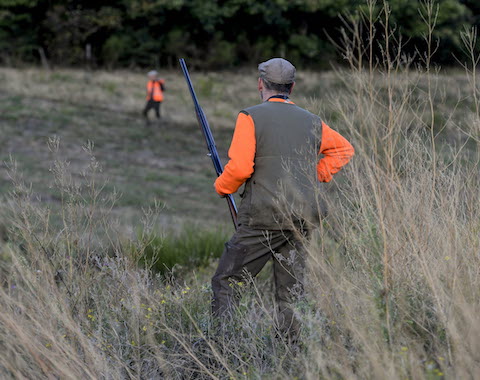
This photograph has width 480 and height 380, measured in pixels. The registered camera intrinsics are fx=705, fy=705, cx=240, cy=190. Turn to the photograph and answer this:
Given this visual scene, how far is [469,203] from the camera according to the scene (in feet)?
13.1

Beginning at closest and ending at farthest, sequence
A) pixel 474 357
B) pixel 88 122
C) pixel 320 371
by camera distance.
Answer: pixel 474 357 < pixel 320 371 < pixel 88 122

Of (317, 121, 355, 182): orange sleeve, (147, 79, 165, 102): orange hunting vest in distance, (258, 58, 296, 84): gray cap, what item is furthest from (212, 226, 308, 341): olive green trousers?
(147, 79, 165, 102): orange hunting vest in distance

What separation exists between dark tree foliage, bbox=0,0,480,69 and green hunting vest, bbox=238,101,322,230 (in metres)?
28.3

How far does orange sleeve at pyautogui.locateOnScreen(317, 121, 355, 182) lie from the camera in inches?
166

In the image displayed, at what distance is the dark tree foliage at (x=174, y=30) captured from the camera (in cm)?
3253

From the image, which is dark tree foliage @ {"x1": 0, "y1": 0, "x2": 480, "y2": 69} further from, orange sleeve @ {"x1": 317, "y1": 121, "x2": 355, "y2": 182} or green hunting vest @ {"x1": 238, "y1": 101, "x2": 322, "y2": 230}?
green hunting vest @ {"x1": 238, "y1": 101, "x2": 322, "y2": 230}

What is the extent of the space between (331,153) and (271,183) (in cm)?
49

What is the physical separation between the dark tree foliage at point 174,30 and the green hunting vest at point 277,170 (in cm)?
2826

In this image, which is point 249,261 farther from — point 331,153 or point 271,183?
point 331,153

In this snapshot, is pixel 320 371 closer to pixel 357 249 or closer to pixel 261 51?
pixel 357 249

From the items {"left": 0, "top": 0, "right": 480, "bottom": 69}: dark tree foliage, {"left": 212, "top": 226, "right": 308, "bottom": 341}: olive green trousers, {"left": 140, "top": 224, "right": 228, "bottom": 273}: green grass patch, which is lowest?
{"left": 0, "top": 0, "right": 480, "bottom": 69}: dark tree foliage

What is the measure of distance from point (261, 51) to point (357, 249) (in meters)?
31.4

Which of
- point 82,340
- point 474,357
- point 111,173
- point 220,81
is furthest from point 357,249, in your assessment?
point 220,81

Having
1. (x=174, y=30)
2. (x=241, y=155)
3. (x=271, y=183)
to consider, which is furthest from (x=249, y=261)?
(x=174, y=30)
